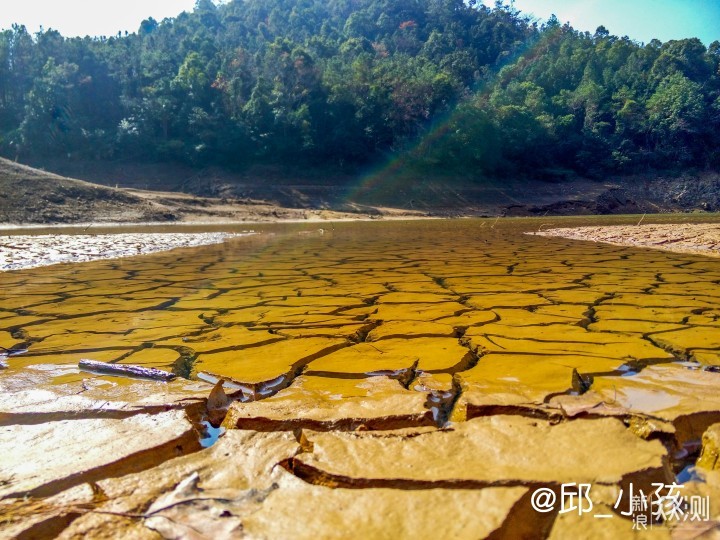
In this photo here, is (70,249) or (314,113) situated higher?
(314,113)

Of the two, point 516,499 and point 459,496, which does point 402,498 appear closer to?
point 459,496

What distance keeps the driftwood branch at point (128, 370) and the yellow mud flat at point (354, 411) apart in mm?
49

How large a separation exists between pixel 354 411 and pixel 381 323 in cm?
131

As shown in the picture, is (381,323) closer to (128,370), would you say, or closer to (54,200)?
(128,370)

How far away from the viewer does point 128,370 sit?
2.05 meters

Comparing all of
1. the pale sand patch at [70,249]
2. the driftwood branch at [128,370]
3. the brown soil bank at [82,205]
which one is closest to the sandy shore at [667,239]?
the driftwood branch at [128,370]

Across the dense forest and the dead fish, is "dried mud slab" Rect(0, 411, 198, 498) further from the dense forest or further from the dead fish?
the dense forest

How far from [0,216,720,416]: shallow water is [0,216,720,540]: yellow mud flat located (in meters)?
0.02

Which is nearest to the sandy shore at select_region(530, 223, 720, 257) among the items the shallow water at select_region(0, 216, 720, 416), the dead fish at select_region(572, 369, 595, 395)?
the shallow water at select_region(0, 216, 720, 416)

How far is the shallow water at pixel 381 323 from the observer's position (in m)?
2.06

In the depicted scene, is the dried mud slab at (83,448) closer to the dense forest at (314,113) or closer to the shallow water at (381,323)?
the shallow water at (381,323)

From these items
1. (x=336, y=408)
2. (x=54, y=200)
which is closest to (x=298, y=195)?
(x=54, y=200)

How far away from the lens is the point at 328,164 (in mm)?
28625

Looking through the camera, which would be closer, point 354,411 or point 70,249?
point 354,411
